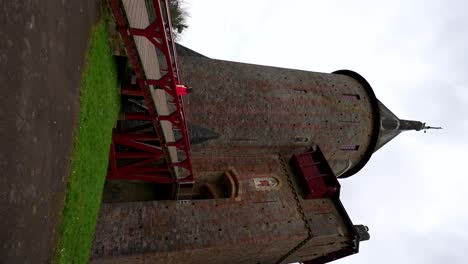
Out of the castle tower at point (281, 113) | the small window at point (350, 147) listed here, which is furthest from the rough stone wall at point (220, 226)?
the small window at point (350, 147)

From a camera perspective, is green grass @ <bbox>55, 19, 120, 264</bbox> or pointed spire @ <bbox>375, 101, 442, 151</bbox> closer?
green grass @ <bbox>55, 19, 120, 264</bbox>

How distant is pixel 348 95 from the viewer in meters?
14.2

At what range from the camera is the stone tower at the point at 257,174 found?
9.73 m

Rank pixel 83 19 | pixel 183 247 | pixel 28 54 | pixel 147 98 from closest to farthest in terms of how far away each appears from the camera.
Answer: pixel 28 54
pixel 83 19
pixel 147 98
pixel 183 247

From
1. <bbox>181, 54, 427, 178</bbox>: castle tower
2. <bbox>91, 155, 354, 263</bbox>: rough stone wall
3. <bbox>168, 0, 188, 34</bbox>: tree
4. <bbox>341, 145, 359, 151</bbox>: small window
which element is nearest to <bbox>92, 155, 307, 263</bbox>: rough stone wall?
<bbox>91, 155, 354, 263</bbox>: rough stone wall

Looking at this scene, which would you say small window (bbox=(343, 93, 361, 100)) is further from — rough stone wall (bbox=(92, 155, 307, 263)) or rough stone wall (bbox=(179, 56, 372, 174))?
rough stone wall (bbox=(92, 155, 307, 263))

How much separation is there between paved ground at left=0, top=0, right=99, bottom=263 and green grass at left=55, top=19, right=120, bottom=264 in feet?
1.04

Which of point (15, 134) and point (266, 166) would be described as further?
point (266, 166)

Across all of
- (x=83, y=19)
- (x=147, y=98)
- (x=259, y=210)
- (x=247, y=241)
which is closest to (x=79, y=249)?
(x=147, y=98)

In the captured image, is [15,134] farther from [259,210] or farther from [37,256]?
[259,210]

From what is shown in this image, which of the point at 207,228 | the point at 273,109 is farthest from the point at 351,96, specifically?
the point at 207,228

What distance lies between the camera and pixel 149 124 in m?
9.16

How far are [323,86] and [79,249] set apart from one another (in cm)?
1059

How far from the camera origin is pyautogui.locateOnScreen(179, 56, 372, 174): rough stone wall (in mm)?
11727
